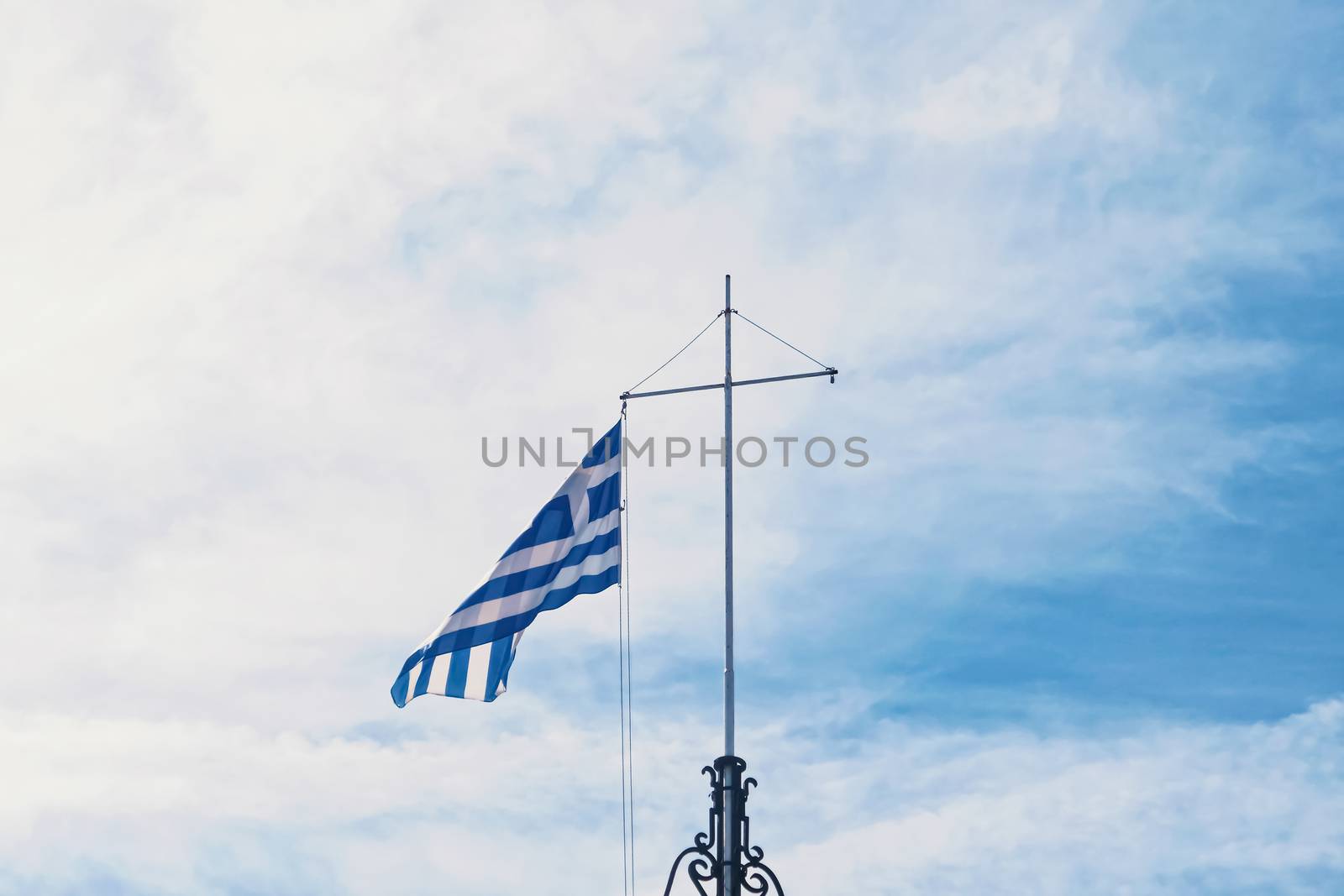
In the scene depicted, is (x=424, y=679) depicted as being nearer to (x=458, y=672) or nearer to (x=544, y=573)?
(x=458, y=672)

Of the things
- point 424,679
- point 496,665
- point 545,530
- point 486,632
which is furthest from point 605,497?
point 424,679

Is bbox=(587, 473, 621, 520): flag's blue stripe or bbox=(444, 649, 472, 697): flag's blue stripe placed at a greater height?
bbox=(587, 473, 621, 520): flag's blue stripe

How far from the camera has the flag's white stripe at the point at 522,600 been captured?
21.9 metres

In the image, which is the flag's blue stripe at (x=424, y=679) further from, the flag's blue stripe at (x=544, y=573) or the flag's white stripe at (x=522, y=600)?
the flag's blue stripe at (x=544, y=573)

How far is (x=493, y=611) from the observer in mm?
21891

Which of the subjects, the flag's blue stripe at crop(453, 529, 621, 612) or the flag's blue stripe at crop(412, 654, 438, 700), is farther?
the flag's blue stripe at crop(453, 529, 621, 612)

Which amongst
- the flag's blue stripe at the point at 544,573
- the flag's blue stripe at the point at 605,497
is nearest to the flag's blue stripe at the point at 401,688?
the flag's blue stripe at the point at 544,573

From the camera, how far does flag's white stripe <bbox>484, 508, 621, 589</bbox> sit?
2208 centimetres

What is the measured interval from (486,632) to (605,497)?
268 centimetres

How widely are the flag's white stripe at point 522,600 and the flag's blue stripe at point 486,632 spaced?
0.06m

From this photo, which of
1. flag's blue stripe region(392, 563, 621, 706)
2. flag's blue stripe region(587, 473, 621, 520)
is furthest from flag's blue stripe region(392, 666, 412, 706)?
flag's blue stripe region(587, 473, 621, 520)

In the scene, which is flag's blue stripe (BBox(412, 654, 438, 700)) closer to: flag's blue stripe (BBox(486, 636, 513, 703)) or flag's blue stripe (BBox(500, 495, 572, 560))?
flag's blue stripe (BBox(486, 636, 513, 703))

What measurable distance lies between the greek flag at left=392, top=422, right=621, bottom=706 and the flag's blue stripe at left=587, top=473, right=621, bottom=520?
1 centimetres

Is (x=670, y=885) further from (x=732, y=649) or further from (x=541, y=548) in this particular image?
(x=541, y=548)
